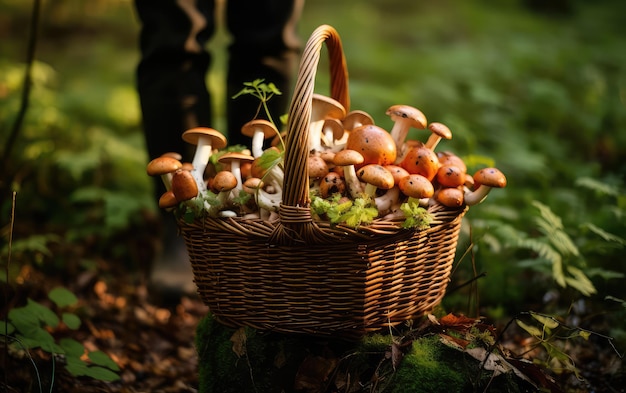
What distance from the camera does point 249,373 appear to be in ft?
6.22

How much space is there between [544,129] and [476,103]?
0.86 metres

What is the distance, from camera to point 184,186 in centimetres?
173

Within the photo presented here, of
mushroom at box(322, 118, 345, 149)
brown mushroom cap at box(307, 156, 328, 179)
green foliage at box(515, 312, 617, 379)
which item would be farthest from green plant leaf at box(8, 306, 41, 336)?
green foliage at box(515, 312, 617, 379)

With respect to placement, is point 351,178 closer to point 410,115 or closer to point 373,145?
point 373,145

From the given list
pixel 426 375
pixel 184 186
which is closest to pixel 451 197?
pixel 426 375

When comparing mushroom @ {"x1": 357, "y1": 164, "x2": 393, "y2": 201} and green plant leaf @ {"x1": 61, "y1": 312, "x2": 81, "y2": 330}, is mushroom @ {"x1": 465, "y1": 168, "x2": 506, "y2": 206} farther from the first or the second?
green plant leaf @ {"x1": 61, "y1": 312, "x2": 81, "y2": 330}

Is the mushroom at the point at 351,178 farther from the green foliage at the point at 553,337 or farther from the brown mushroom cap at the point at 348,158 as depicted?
the green foliage at the point at 553,337

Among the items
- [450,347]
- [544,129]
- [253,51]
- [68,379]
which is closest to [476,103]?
[544,129]

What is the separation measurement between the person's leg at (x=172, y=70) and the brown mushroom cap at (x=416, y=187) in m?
1.28

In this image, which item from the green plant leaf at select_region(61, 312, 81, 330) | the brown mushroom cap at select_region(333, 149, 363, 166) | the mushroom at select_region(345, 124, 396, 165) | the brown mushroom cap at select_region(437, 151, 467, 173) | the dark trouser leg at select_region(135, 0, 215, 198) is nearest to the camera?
the brown mushroom cap at select_region(333, 149, 363, 166)

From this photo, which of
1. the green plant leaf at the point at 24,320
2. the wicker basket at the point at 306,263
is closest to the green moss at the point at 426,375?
the wicker basket at the point at 306,263

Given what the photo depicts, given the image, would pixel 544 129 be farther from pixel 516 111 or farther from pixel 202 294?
pixel 202 294

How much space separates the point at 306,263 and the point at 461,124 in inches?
75.0

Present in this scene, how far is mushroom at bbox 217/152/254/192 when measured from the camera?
1.86 metres
